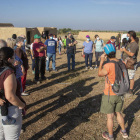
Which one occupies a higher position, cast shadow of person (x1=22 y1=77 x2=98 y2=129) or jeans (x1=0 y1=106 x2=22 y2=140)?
jeans (x1=0 y1=106 x2=22 y2=140)

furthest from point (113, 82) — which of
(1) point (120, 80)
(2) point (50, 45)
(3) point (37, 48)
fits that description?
(2) point (50, 45)

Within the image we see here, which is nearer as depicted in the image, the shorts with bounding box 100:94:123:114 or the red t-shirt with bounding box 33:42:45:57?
the shorts with bounding box 100:94:123:114

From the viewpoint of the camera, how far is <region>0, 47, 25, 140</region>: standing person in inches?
73.0

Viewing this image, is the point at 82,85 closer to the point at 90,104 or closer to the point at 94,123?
the point at 90,104

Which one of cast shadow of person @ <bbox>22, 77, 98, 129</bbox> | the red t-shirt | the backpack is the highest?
the red t-shirt

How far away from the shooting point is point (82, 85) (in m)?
6.16

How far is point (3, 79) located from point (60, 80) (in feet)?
16.0

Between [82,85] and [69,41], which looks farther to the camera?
[69,41]

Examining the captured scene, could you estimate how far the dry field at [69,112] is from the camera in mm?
3297

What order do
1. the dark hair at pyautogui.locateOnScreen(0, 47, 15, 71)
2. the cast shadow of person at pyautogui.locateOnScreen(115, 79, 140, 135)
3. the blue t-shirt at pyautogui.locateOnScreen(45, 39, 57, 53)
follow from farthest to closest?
1. the blue t-shirt at pyautogui.locateOnScreen(45, 39, 57, 53)
2. the cast shadow of person at pyautogui.locateOnScreen(115, 79, 140, 135)
3. the dark hair at pyautogui.locateOnScreen(0, 47, 15, 71)

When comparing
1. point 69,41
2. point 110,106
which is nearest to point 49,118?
point 110,106

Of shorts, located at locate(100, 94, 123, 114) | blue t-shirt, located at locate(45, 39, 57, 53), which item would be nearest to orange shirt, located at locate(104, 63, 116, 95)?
shorts, located at locate(100, 94, 123, 114)

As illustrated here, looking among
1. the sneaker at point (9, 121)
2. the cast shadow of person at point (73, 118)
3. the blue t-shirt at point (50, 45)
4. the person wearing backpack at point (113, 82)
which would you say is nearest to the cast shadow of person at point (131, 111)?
the cast shadow of person at point (73, 118)

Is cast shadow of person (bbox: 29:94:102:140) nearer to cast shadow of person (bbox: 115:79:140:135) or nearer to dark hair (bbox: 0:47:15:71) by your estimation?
cast shadow of person (bbox: 115:79:140:135)
